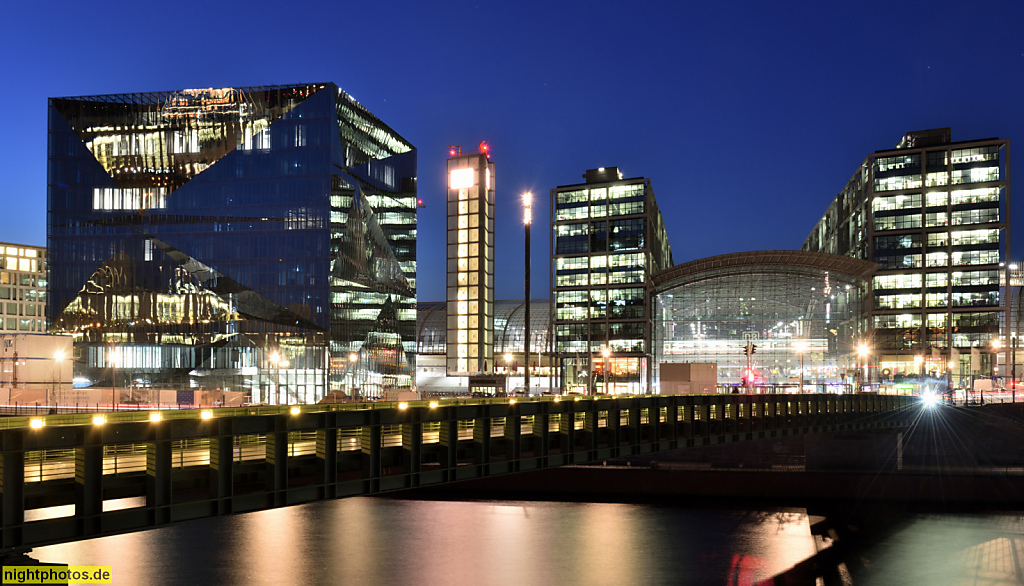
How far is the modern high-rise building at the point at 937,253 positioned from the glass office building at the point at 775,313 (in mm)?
7635

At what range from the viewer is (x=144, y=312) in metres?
109

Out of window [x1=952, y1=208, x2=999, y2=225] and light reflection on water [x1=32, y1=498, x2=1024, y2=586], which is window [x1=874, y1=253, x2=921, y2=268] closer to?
window [x1=952, y1=208, x2=999, y2=225]

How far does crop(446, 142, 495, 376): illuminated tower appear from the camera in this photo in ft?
490

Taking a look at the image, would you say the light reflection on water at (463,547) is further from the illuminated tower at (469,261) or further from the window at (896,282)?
the window at (896,282)

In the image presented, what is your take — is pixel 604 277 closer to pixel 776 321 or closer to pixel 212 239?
pixel 776 321

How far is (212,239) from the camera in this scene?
108688 millimetres

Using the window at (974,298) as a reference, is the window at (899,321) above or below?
below

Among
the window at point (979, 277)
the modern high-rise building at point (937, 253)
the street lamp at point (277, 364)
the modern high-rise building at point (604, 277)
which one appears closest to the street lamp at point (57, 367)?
the street lamp at point (277, 364)

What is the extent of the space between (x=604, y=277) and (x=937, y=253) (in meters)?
54.3

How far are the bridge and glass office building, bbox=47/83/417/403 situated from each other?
73.3 meters

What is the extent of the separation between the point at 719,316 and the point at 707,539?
79.8 m

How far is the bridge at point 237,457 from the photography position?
18.7 meters

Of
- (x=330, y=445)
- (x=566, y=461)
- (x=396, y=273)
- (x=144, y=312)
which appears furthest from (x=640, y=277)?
(x=330, y=445)

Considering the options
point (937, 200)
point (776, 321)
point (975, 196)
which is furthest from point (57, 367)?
point (975, 196)
